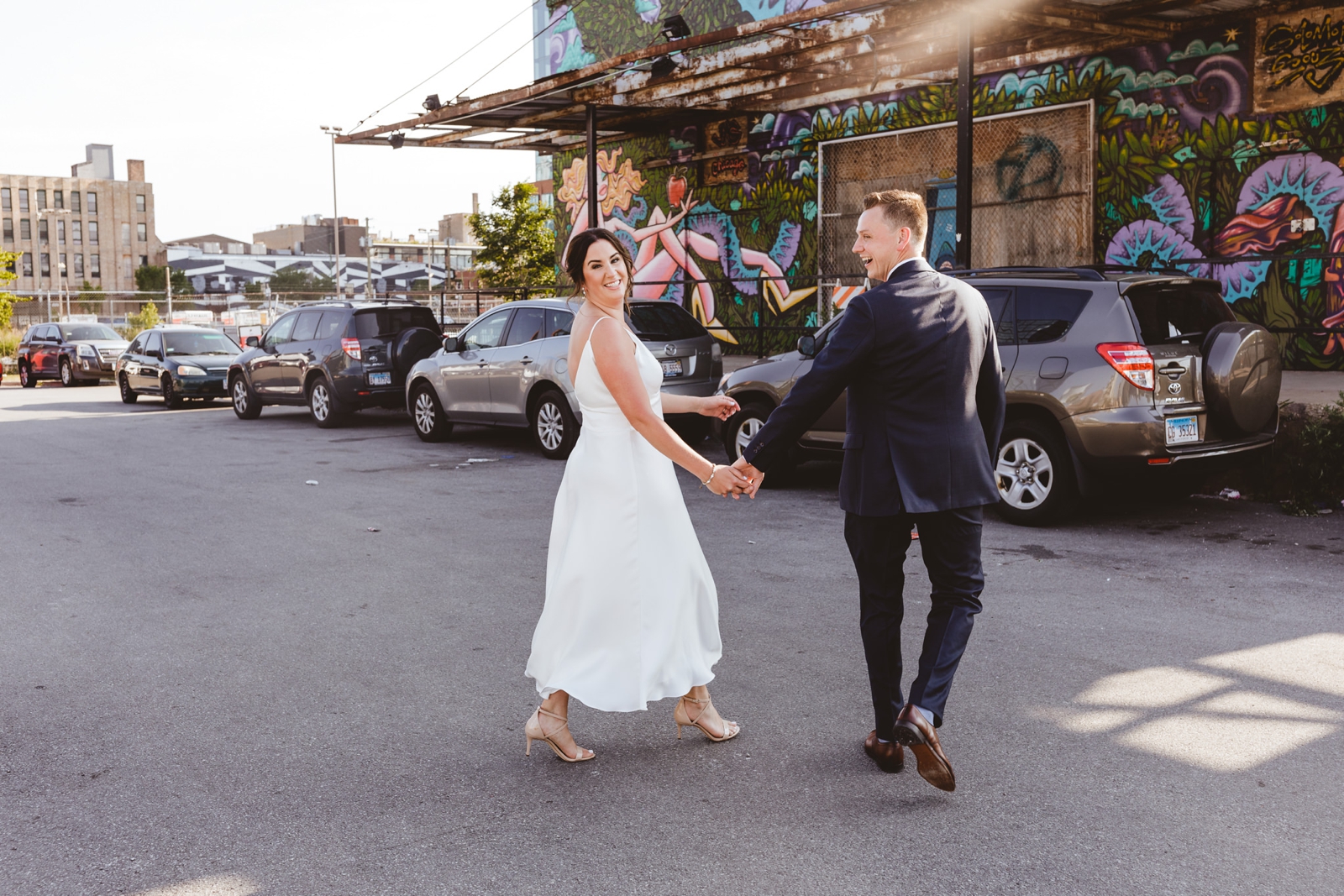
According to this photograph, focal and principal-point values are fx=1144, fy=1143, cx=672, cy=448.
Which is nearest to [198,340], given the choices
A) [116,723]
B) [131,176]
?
[116,723]

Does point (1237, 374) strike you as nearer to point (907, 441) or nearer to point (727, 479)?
point (907, 441)

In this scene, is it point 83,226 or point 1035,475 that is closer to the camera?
point 1035,475

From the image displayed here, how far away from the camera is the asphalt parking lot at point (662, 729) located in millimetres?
3371

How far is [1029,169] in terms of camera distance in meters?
15.5

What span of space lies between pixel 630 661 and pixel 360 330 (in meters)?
13.5

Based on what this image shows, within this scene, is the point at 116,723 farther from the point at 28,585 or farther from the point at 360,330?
the point at 360,330

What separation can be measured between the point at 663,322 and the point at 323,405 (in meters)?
6.65

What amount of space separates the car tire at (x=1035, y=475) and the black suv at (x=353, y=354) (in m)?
10.3

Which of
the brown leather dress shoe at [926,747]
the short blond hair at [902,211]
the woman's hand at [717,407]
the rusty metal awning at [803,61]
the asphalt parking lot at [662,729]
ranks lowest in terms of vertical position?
the asphalt parking lot at [662,729]

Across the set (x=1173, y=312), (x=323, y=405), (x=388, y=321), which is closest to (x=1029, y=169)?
(x=1173, y=312)

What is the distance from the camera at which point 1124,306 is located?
800cm

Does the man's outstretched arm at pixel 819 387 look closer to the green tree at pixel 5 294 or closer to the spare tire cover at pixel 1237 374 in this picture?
the spare tire cover at pixel 1237 374

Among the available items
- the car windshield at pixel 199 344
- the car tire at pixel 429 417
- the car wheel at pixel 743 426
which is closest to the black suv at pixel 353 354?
the car tire at pixel 429 417

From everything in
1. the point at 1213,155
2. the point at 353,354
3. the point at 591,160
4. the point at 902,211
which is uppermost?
the point at 591,160
